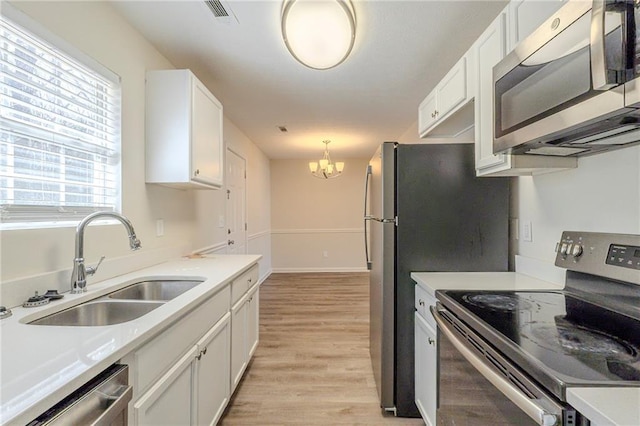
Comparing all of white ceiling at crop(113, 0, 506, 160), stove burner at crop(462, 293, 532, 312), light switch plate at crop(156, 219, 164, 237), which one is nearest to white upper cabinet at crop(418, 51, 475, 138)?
white ceiling at crop(113, 0, 506, 160)

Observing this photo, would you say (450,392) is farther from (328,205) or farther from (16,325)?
(328,205)

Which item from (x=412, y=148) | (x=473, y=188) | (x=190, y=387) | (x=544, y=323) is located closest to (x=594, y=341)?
(x=544, y=323)

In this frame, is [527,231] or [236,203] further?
[236,203]

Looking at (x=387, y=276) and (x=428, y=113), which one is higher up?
(x=428, y=113)

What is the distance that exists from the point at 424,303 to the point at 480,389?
2.34 feet

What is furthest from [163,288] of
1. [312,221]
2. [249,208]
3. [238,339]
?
[312,221]

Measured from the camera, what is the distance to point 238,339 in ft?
7.07

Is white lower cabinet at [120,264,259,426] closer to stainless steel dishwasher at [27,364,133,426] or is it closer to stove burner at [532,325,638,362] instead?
stainless steel dishwasher at [27,364,133,426]

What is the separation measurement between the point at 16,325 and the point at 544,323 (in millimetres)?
1749

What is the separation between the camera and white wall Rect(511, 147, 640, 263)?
121cm

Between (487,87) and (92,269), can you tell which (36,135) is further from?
(487,87)

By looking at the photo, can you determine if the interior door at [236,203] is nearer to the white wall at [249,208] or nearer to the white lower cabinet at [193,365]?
the white wall at [249,208]

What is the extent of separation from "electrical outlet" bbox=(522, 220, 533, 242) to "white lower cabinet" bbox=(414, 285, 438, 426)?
26.0 inches

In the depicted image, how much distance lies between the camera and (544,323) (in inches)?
42.8
